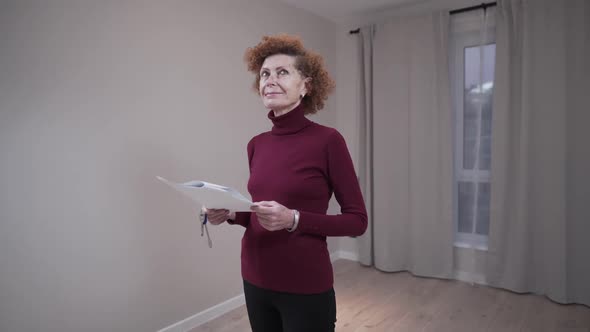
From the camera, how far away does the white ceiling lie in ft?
10.8

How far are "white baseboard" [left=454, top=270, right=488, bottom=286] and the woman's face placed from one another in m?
2.64

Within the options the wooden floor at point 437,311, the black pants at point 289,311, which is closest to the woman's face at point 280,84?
the black pants at point 289,311

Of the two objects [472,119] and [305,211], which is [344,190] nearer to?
[305,211]

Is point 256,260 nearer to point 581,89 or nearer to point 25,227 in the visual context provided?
point 25,227

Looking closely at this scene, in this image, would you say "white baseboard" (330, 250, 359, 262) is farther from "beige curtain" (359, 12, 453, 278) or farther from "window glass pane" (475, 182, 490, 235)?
"window glass pane" (475, 182, 490, 235)

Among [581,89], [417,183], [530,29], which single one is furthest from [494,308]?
[530,29]

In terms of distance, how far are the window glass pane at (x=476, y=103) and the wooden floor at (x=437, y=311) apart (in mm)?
1013

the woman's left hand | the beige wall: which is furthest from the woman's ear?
the beige wall

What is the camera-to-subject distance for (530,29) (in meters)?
2.75

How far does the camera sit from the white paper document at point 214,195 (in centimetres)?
97

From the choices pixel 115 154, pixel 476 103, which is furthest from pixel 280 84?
pixel 476 103

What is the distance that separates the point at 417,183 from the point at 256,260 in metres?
2.44

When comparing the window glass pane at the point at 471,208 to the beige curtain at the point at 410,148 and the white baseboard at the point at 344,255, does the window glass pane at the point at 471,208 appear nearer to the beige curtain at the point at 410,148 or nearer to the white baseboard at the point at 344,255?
the beige curtain at the point at 410,148

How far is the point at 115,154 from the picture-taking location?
6.75 feet
